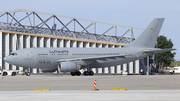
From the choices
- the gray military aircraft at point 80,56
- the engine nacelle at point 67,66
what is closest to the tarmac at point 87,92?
the engine nacelle at point 67,66

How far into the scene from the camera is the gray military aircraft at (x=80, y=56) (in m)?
42.9

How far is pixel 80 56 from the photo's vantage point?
45750 mm

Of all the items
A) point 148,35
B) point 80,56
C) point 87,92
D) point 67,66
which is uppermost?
point 148,35

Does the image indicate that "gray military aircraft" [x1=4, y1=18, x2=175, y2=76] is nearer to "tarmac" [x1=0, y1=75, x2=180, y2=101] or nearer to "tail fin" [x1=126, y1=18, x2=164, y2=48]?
"tail fin" [x1=126, y1=18, x2=164, y2=48]

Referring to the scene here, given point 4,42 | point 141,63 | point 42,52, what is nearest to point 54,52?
point 42,52

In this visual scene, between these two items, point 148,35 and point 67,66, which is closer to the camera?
point 67,66

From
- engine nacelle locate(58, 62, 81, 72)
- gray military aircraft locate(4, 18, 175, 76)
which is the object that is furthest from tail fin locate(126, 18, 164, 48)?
engine nacelle locate(58, 62, 81, 72)

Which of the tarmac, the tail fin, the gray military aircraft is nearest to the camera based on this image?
the tarmac

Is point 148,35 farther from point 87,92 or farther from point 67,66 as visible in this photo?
point 87,92

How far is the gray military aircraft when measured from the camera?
141ft

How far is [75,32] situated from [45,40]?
1152 cm

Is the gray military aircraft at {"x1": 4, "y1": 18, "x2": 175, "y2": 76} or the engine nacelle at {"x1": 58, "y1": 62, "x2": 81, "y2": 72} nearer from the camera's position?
the engine nacelle at {"x1": 58, "y1": 62, "x2": 81, "y2": 72}

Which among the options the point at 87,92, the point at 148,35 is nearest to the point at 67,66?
the point at 148,35

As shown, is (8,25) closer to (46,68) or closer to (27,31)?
(27,31)
